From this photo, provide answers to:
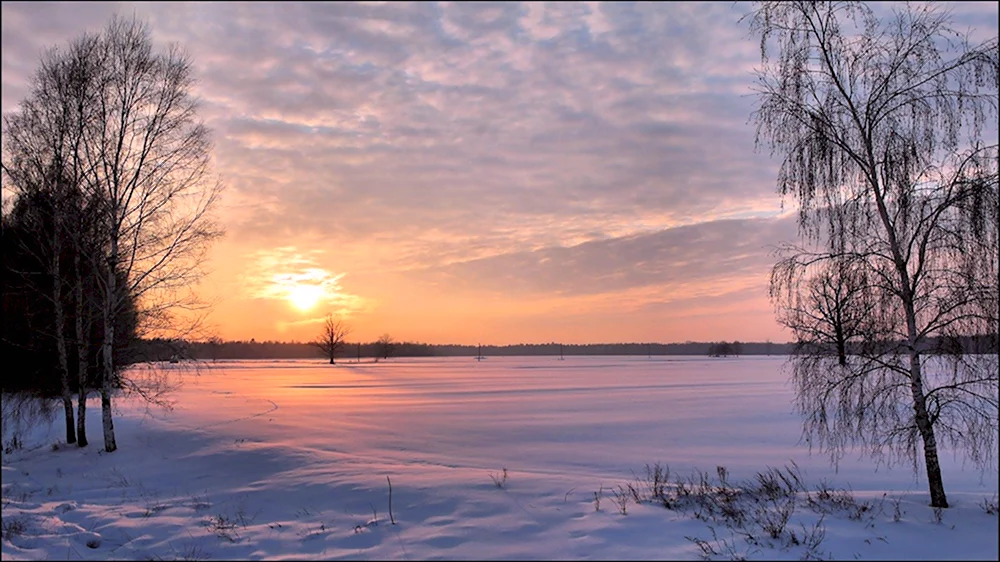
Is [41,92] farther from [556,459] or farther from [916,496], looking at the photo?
[916,496]

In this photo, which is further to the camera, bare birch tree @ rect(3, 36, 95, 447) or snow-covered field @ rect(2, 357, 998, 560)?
bare birch tree @ rect(3, 36, 95, 447)

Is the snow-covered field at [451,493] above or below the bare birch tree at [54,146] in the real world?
below

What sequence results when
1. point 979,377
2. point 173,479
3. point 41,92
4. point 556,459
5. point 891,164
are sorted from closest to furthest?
point 979,377 → point 891,164 → point 173,479 → point 556,459 → point 41,92

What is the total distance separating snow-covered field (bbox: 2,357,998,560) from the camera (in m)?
7.59

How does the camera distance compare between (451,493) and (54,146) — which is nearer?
(451,493)

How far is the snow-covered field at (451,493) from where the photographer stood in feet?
24.9

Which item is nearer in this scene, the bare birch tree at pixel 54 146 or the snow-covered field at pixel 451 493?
the snow-covered field at pixel 451 493

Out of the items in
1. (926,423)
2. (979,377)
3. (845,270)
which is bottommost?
(926,423)

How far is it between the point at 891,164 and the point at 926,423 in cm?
389

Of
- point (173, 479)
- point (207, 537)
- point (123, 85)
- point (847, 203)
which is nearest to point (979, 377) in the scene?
point (847, 203)

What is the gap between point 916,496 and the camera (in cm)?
934

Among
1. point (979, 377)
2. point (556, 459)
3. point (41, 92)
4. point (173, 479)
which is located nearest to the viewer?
point (979, 377)

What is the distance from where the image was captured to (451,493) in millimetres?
9789

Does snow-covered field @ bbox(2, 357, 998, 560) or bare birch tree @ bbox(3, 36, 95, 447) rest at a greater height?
bare birch tree @ bbox(3, 36, 95, 447)
